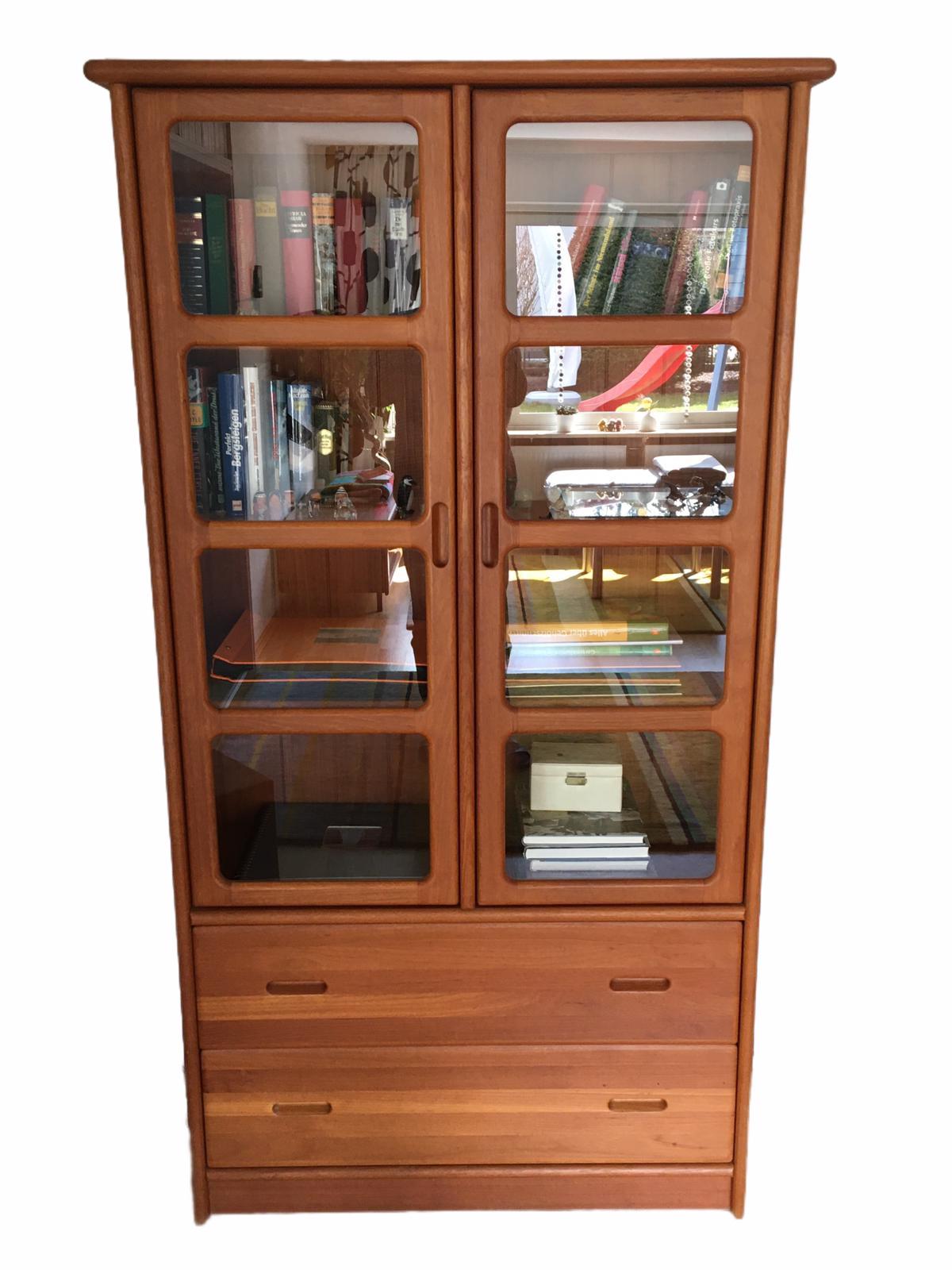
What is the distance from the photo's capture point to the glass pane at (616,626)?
7.63 ft

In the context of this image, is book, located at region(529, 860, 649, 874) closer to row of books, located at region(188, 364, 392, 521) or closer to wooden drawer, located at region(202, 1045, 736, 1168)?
wooden drawer, located at region(202, 1045, 736, 1168)

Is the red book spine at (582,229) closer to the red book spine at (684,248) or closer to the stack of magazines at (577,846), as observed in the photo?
the red book spine at (684,248)

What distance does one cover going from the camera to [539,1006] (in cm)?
247

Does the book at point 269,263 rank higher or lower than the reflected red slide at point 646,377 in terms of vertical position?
higher

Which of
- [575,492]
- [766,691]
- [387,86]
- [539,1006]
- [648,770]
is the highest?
[387,86]

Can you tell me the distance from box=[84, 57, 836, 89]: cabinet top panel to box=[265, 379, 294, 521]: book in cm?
56

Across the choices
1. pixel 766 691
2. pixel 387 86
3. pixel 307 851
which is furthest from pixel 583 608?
pixel 387 86

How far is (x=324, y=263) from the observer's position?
7.31 feet

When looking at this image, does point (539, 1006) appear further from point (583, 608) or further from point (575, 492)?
point (575, 492)

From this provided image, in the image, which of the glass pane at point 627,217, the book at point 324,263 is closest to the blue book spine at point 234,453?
the book at point 324,263

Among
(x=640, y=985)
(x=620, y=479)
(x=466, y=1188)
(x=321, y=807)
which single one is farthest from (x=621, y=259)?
(x=466, y=1188)

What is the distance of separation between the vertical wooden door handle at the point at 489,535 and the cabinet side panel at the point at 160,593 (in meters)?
0.60

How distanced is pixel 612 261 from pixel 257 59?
710 millimetres

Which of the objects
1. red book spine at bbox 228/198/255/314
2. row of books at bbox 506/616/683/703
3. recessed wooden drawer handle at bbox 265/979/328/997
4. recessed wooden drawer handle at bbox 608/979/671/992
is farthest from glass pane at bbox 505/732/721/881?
red book spine at bbox 228/198/255/314
